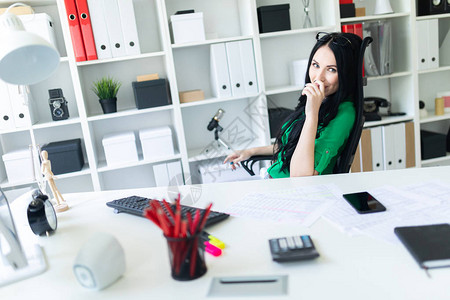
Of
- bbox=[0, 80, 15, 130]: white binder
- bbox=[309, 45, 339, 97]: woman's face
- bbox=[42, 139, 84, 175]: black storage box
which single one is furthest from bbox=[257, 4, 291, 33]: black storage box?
bbox=[0, 80, 15, 130]: white binder

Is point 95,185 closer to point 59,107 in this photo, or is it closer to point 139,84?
point 59,107

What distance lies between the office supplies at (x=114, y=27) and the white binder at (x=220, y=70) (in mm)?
593

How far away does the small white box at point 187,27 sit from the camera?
2.63 meters

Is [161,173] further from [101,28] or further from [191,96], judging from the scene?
[101,28]

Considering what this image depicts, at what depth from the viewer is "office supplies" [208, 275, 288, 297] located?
0.77m

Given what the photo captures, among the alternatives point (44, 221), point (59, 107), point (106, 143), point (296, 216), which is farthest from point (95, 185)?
point (296, 216)

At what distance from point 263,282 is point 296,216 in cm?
35

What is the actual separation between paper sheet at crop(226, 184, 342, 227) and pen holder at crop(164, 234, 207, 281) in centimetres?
34

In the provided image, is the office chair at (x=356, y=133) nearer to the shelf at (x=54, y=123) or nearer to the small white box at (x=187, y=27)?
the small white box at (x=187, y=27)

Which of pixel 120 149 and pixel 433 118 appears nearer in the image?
pixel 120 149

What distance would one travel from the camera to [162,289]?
0.81 metres

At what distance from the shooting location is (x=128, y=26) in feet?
8.33

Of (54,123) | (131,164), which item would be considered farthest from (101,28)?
(131,164)

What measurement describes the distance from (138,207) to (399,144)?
7.86ft
